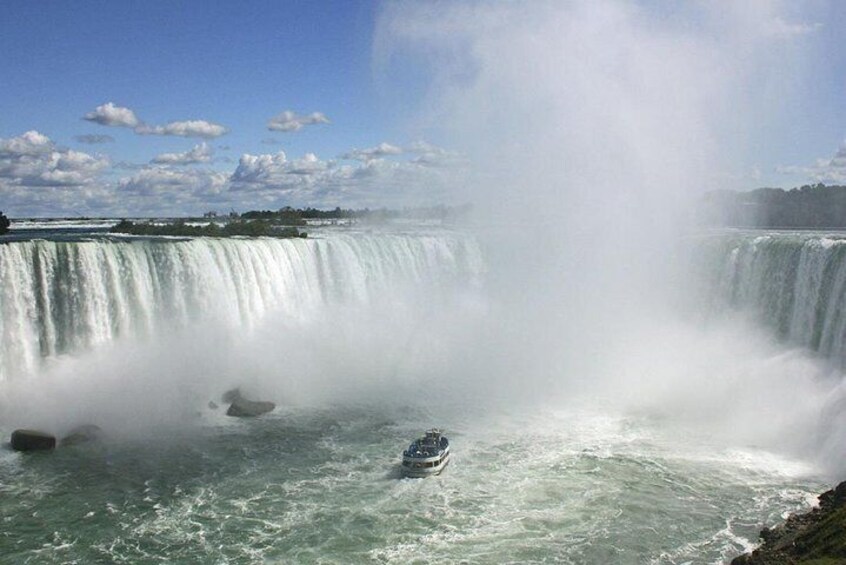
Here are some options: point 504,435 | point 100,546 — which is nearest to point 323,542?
point 100,546

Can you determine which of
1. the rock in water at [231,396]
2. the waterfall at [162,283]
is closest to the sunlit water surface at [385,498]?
the rock in water at [231,396]

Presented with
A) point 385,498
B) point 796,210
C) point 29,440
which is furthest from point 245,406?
point 796,210

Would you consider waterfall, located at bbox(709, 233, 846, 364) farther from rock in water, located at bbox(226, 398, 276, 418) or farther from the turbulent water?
rock in water, located at bbox(226, 398, 276, 418)

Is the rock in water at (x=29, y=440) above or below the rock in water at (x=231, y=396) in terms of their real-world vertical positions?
above

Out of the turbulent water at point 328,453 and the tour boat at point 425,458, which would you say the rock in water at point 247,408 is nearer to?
the turbulent water at point 328,453

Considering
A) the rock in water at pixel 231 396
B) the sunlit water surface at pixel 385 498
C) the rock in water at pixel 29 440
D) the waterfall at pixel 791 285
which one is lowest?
the sunlit water surface at pixel 385 498

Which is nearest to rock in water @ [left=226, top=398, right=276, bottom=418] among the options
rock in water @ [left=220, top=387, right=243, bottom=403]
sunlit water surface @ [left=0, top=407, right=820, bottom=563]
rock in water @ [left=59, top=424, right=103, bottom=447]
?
rock in water @ [left=220, top=387, right=243, bottom=403]
